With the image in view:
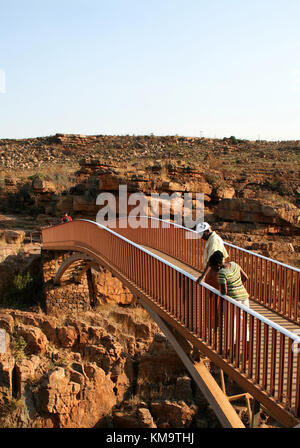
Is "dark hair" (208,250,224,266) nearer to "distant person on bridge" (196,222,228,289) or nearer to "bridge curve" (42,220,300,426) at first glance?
"distant person on bridge" (196,222,228,289)

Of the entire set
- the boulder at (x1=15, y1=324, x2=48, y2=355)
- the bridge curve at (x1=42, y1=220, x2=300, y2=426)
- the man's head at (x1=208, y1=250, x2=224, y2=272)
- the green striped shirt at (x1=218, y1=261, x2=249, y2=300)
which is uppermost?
the man's head at (x1=208, y1=250, x2=224, y2=272)

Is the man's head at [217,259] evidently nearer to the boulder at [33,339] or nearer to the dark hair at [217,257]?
the dark hair at [217,257]

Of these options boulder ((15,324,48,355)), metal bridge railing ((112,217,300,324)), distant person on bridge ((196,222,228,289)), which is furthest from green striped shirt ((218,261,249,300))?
boulder ((15,324,48,355))

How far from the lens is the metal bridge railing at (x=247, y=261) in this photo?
6.68 metres

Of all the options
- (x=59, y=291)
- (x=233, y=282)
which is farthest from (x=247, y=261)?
(x=59, y=291)

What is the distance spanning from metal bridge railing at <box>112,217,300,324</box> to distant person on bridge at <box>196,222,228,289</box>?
1433 millimetres

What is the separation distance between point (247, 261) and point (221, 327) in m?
3.03

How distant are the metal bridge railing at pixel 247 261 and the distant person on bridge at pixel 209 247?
1433 mm

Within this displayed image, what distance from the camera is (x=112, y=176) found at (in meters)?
22.0

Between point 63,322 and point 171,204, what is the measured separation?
7.84 metres

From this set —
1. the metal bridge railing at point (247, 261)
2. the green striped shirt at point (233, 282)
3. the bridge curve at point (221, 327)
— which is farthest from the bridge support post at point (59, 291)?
the green striped shirt at point (233, 282)

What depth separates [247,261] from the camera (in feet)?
26.0

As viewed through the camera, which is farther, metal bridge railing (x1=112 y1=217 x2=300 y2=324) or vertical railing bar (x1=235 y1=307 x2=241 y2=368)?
metal bridge railing (x1=112 y1=217 x2=300 y2=324)

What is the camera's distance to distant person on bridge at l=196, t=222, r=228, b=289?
5547 mm
